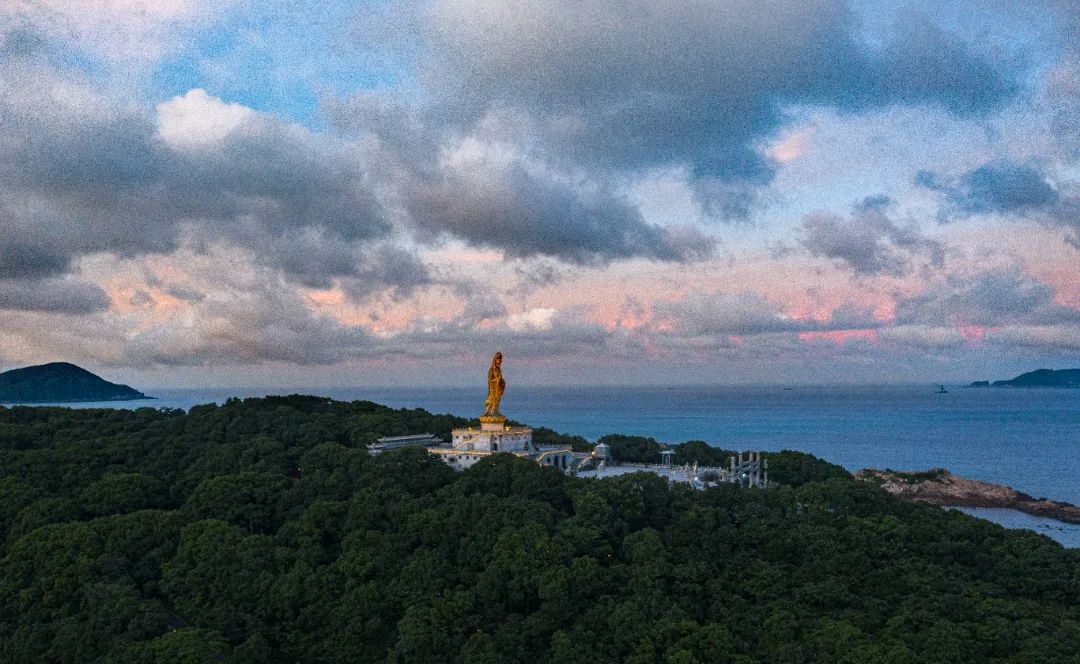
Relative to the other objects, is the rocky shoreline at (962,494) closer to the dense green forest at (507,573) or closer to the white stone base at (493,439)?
the dense green forest at (507,573)

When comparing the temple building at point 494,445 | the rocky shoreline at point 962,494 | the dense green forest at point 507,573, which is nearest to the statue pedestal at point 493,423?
the temple building at point 494,445

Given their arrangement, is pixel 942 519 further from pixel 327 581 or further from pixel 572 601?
pixel 327 581

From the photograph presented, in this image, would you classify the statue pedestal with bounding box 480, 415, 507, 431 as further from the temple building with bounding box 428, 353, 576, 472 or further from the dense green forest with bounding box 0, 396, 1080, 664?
the dense green forest with bounding box 0, 396, 1080, 664

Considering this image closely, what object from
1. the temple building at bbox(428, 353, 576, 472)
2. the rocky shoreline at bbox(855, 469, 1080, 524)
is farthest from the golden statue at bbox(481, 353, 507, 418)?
the rocky shoreline at bbox(855, 469, 1080, 524)

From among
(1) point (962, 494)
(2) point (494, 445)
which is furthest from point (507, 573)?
(1) point (962, 494)

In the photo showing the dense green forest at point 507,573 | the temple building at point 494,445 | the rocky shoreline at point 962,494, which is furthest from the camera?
the rocky shoreline at point 962,494

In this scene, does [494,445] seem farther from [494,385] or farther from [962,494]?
[962,494]

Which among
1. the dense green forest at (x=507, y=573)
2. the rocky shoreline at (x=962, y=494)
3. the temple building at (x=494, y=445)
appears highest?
the temple building at (x=494, y=445)
